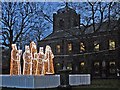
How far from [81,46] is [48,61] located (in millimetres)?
775

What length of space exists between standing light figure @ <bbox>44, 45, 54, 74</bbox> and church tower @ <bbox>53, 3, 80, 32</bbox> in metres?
0.44

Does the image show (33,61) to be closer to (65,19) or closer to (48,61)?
(48,61)

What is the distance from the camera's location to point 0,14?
525cm

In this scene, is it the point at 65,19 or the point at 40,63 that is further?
the point at 40,63

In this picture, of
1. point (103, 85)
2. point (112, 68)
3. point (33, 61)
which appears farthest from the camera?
point (33, 61)

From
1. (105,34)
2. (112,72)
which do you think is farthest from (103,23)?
(112,72)

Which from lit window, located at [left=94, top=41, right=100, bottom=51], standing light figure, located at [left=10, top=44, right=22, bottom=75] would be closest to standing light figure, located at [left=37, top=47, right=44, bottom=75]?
standing light figure, located at [left=10, top=44, right=22, bottom=75]

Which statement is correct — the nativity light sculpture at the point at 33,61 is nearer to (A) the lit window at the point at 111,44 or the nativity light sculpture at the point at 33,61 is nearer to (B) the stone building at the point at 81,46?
(B) the stone building at the point at 81,46

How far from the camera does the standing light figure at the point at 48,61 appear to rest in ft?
18.4

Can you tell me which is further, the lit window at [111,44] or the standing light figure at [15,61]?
the standing light figure at [15,61]

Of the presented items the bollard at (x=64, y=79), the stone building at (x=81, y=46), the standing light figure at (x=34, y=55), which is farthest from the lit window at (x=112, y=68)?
the standing light figure at (x=34, y=55)

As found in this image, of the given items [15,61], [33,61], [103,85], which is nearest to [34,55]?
[33,61]

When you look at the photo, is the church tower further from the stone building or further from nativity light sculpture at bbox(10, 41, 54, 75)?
nativity light sculpture at bbox(10, 41, 54, 75)

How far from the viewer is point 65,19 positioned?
5672mm
